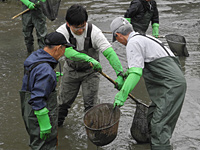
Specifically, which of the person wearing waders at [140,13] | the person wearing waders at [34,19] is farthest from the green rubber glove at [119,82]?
the person wearing waders at [34,19]

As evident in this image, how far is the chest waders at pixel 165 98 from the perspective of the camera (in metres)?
3.53

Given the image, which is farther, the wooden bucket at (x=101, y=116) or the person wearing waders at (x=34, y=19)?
the person wearing waders at (x=34, y=19)

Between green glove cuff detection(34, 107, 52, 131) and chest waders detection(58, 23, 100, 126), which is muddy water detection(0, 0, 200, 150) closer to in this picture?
chest waders detection(58, 23, 100, 126)

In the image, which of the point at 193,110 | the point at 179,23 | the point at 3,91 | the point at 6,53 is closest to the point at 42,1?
the point at 6,53

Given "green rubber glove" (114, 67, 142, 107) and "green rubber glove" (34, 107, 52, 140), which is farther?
"green rubber glove" (114, 67, 142, 107)

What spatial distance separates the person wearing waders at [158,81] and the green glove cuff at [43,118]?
81 centimetres

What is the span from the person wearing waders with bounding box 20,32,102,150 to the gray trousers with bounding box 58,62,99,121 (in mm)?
1015

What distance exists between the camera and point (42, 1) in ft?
25.4

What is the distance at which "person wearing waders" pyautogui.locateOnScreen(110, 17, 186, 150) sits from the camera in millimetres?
3486

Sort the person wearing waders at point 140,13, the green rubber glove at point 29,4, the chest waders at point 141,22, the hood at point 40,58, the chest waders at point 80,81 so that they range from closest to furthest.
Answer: the hood at point 40,58 < the chest waders at point 80,81 < the person wearing waders at point 140,13 < the chest waders at point 141,22 < the green rubber glove at point 29,4

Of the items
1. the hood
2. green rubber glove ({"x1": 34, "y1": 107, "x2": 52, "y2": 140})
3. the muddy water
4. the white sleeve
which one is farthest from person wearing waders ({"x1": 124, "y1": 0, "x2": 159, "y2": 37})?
green rubber glove ({"x1": 34, "y1": 107, "x2": 52, "y2": 140})

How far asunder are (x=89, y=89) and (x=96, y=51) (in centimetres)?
59

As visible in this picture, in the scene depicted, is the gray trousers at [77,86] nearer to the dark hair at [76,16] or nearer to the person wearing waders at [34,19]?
the dark hair at [76,16]

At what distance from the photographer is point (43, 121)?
11.0 ft
